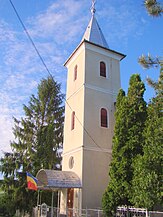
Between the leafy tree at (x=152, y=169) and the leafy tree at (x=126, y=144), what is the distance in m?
1.74

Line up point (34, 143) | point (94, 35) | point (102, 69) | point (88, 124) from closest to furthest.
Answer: point (88, 124) → point (102, 69) → point (94, 35) → point (34, 143)

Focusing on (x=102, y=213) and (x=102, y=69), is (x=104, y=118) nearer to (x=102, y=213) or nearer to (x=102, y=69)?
(x=102, y=69)

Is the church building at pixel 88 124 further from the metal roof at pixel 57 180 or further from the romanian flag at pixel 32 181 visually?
the romanian flag at pixel 32 181

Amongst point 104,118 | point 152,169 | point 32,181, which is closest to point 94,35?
point 104,118

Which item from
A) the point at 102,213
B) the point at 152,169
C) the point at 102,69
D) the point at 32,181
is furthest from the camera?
the point at 102,69

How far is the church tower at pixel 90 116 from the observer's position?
15617 millimetres

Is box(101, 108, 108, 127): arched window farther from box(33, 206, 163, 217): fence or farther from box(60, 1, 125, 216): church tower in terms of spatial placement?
box(33, 206, 163, 217): fence

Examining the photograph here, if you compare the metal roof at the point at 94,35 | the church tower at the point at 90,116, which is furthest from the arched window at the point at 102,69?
the metal roof at the point at 94,35

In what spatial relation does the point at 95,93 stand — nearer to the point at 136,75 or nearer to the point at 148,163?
the point at 136,75

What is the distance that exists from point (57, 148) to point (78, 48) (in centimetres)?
1065

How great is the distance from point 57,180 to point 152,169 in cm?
617

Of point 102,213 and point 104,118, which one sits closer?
point 102,213

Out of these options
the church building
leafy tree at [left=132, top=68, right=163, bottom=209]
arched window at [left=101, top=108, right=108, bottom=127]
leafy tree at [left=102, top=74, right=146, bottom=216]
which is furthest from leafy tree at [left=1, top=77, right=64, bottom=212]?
leafy tree at [left=132, top=68, right=163, bottom=209]

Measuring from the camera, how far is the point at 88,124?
17.0 m
